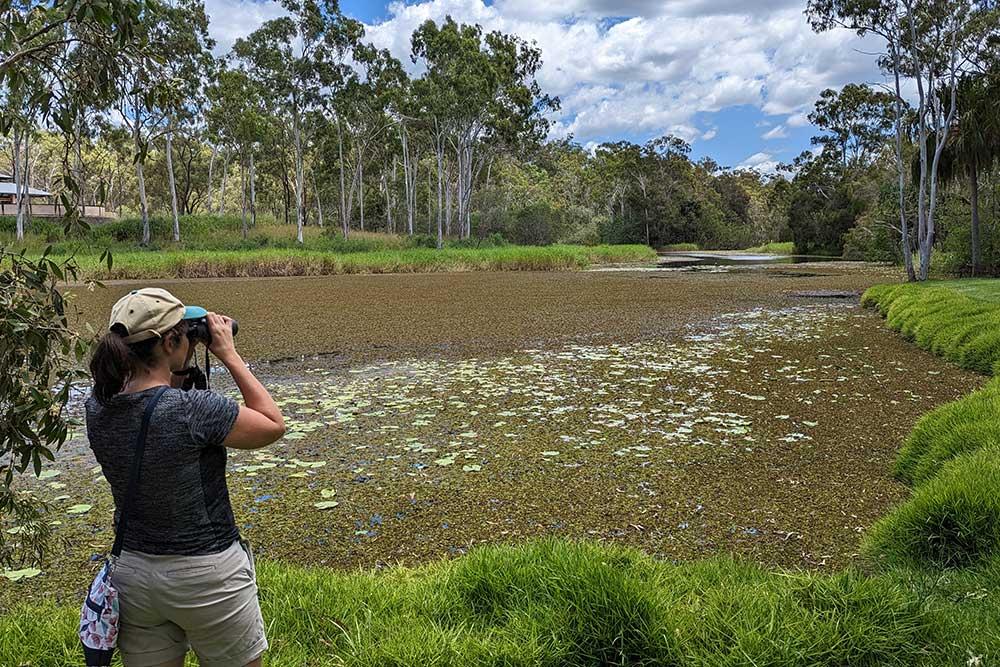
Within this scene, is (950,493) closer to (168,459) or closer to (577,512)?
(577,512)

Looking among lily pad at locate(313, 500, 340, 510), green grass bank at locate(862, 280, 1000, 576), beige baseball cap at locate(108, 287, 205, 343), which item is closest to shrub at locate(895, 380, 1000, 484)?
green grass bank at locate(862, 280, 1000, 576)

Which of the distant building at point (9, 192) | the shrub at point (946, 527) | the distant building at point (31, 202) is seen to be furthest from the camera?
the distant building at point (31, 202)

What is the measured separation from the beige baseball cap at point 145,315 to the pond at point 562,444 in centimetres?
183

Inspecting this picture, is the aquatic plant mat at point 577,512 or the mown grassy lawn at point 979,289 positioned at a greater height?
the mown grassy lawn at point 979,289

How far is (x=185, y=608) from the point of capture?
1.55m

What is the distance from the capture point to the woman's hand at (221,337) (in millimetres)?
1678

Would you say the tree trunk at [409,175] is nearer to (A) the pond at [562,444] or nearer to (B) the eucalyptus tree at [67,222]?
(A) the pond at [562,444]

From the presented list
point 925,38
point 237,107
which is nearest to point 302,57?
point 237,107

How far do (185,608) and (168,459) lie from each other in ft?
1.13

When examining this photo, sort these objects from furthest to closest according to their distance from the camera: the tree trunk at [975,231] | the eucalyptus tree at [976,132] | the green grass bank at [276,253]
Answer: the green grass bank at [276,253] → the tree trunk at [975,231] → the eucalyptus tree at [976,132]

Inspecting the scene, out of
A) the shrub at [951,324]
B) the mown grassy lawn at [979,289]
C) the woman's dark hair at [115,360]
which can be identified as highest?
the woman's dark hair at [115,360]

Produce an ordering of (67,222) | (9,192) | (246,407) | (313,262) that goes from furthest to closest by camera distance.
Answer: (9,192), (313,262), (67,222), (246,407)

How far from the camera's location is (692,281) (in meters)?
21.5

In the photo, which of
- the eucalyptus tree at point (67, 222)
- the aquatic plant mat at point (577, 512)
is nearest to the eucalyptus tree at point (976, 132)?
the aquatic plant mat at point (577, 512)
